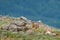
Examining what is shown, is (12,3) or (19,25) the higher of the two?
(12,3)

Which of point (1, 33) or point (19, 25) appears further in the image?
point (19, 25)

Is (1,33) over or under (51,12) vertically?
under

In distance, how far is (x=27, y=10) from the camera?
27.3m

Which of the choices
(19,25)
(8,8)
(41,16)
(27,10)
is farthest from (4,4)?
(19,25)

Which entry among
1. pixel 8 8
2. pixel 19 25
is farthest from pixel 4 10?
pixel 19 25

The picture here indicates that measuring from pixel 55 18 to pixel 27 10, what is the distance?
311 cm

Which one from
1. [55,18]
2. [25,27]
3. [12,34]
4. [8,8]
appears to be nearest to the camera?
[12,34]

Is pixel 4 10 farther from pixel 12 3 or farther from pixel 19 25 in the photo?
pixel 19 25

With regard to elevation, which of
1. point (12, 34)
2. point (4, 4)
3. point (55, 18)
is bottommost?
point (12, 34)

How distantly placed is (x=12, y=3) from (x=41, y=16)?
12.4 ft

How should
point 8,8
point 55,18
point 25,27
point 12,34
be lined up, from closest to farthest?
1. point 12,34
2. point 25,27
3. point 55,18
4. point 8,8

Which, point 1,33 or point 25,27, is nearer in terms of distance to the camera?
point 1,33

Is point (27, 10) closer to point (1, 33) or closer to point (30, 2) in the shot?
point (30, 2)

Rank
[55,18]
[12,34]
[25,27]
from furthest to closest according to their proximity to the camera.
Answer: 1. [55,18]
2. [25,27]
3. [12,34]
